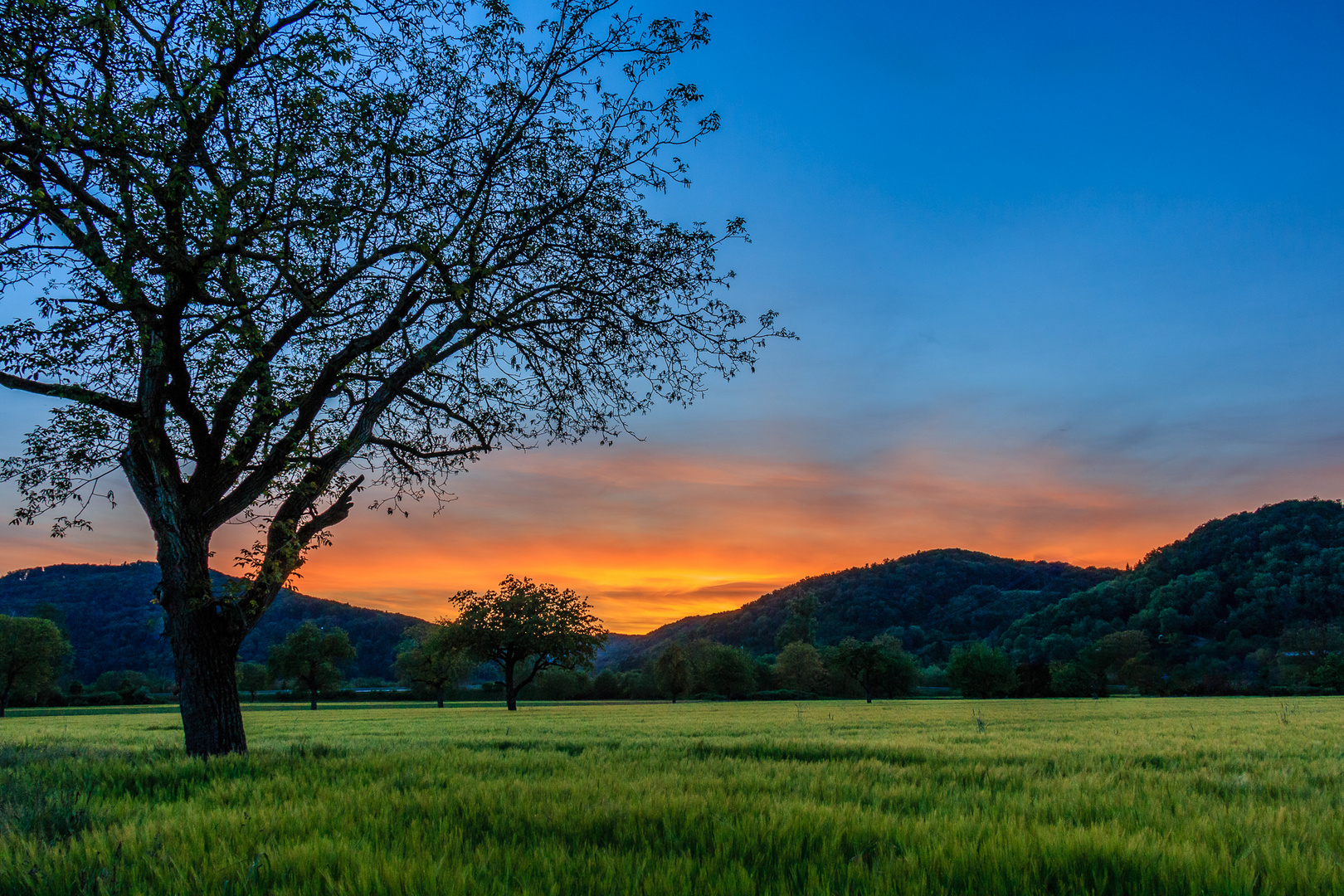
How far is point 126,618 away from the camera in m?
140

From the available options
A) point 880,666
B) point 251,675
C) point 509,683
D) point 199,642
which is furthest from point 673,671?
point 199,642

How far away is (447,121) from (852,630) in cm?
15803

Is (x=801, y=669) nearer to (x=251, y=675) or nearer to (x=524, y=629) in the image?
(x=524, y=629)

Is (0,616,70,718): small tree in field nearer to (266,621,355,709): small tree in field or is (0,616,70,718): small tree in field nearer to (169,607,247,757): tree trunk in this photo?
(266,621,355,709): small tree in field

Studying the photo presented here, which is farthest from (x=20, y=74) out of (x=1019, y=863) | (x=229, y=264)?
(x=1019, y=863)

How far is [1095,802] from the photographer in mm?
4773

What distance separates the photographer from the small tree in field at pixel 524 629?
182 feet

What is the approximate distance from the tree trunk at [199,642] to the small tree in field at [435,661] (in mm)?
52012

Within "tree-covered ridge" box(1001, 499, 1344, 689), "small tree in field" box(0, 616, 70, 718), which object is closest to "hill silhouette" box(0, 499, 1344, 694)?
"tree-covered ridge" box(1001, 499, 1344, 689)

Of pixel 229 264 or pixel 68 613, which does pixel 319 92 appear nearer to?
pixel 229 264

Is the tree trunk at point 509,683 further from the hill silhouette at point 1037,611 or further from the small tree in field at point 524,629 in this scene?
the hill silhouette at point 1037,611

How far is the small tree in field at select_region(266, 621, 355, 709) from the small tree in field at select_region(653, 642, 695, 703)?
39331mm

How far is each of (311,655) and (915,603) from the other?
13655 centimetres

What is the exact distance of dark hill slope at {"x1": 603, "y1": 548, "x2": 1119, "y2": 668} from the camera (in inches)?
5807
